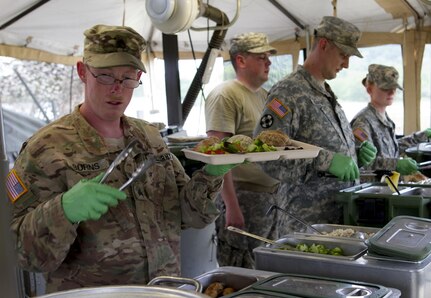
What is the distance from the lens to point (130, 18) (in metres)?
4.82

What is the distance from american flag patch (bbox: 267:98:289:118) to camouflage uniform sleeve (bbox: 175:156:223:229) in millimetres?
713

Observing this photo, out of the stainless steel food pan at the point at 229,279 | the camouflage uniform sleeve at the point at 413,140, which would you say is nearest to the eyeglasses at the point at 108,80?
the stainless steel food pan at the point at 229,279


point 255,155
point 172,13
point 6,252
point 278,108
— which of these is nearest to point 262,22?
point 172,13

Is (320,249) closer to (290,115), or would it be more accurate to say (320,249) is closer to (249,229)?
(290,115)

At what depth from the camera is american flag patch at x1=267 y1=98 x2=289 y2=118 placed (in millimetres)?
2191

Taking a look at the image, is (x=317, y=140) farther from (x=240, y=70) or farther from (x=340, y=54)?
(x=240, y=70)

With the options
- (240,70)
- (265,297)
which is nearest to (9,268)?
(265,297)

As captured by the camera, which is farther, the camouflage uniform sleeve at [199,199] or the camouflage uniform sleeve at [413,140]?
the camouflage uniform sleeve at [413,140]

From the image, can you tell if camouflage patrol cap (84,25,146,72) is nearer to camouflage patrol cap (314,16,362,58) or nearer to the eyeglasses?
the eyeglasses

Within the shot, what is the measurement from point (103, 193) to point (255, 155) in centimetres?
60

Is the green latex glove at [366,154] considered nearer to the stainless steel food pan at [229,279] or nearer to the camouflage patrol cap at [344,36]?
the camouflage patrol cap at [344,36]

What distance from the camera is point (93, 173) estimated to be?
1.41 meters

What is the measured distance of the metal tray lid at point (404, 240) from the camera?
126 cm

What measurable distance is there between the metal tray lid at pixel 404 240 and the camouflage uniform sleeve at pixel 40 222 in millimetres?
740
